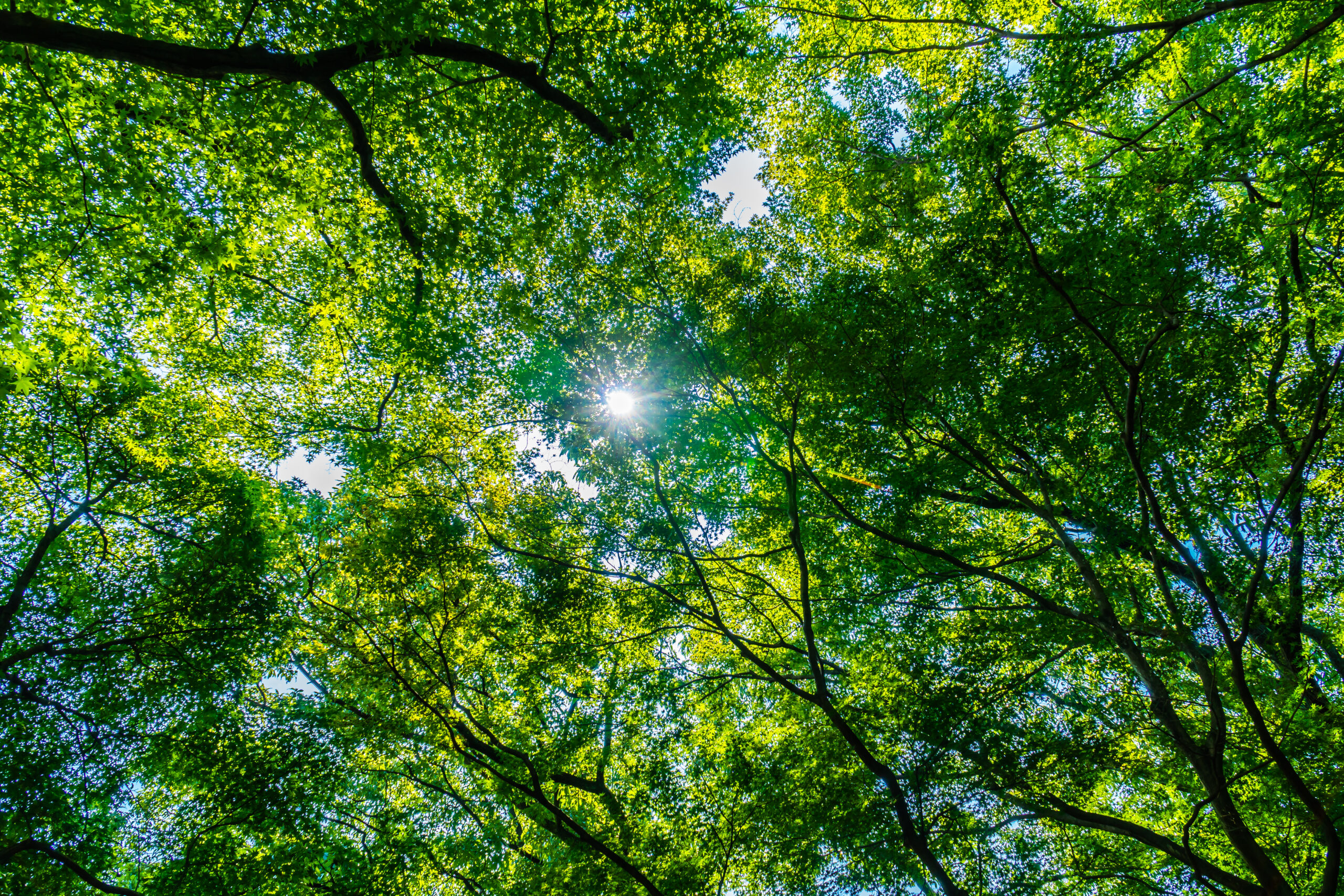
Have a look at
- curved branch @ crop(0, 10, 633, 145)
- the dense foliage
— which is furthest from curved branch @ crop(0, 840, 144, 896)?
curved branch @ crop(0, 10, 633, 145)

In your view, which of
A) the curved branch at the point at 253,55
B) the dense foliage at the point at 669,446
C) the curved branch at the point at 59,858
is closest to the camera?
the curved branch at the point at 253,55

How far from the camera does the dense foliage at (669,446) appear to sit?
6.05 metres

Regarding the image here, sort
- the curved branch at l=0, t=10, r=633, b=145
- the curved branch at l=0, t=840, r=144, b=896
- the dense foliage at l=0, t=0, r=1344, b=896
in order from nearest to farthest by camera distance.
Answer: the curved branch at l=0, t=10, r=633, b=145 → the dense foliage at l=0, t=0, r=1344, b=896 → the curved branch at l=0, t=840, r=144, b=896

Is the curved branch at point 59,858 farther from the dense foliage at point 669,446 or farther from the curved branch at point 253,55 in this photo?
the curved branch at point 253,55

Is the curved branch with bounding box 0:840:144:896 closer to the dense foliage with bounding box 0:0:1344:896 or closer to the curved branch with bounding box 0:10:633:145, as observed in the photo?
the dense foliage with bounding box 0:0:1344:896

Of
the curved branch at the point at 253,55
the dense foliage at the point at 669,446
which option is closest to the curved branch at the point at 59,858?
the dense foliage at the point at 669,446

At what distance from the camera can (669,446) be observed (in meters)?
9.12

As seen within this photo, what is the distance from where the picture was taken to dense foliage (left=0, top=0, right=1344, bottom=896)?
238 inches

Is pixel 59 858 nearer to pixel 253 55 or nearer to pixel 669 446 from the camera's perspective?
pixel 669 446

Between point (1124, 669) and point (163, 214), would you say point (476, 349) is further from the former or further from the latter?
point (1124, 669)

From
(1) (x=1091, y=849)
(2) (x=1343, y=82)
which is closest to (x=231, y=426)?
(1) (x=1091, y=849)

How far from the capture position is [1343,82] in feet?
20.5

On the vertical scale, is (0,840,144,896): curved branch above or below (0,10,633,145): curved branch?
below

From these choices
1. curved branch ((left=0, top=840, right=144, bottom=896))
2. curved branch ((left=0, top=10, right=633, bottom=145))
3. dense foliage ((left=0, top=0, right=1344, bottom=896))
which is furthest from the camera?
curved branch ((left=0, top=840, right=144, bottom=896))
